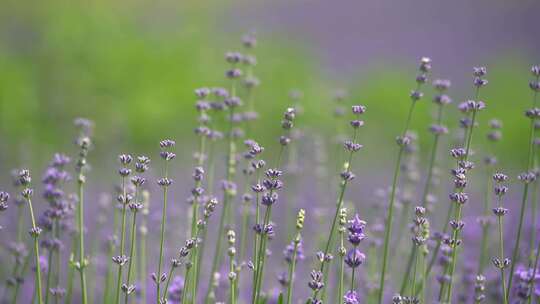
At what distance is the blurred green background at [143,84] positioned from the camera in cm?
870

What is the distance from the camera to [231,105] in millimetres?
2957

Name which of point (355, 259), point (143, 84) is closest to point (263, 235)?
point (355, 259)

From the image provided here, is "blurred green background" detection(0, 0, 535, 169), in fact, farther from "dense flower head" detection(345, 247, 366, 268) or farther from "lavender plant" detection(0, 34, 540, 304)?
"dense flower head" detection(345, 247, 366, 268)

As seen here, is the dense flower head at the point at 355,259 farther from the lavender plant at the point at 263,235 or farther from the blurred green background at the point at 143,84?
the blurred green background at the point at 143,84

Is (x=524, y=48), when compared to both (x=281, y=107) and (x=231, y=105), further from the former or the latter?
(x=231, y=105)

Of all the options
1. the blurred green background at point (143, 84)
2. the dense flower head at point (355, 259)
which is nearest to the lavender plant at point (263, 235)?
the dense flower head at point (355, 259)

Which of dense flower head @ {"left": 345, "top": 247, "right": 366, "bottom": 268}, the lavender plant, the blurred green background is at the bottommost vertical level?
dense flower head @ {"left": 345, "top": 247, "right": 366, "bottom": 268}

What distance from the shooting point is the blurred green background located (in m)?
8.70

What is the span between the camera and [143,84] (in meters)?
9.39

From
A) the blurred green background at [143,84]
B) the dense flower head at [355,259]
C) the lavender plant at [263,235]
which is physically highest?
the blurred green background at [143,84]

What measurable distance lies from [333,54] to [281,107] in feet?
21.9

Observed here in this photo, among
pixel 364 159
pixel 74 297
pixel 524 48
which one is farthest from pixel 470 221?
pixel 524 48

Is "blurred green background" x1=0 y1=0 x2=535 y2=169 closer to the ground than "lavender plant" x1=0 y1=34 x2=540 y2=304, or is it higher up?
higher up

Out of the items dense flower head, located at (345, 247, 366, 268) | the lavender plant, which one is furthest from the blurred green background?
dense flower head, located at (345, 247, 366, 268)
